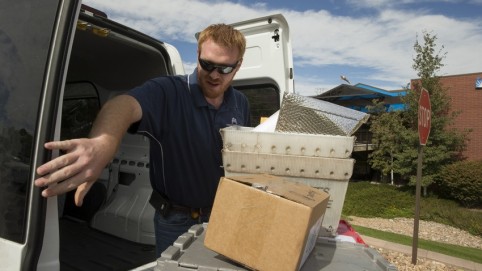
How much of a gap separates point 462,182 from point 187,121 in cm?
1675

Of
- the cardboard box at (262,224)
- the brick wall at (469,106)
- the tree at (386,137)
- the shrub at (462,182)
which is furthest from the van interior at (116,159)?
the brick wall at (469,106)

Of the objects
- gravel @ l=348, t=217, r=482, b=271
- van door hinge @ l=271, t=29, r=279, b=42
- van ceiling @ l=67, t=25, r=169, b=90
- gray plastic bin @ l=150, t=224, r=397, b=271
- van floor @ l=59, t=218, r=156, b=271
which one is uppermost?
van door hinge @ l=271, t=29, r=279, b=42

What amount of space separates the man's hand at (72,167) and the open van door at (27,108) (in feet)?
0.33

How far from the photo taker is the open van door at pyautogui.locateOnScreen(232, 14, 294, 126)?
3357 millimetres

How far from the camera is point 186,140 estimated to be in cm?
224

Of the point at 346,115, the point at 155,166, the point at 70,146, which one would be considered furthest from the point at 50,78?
the point at 346,115

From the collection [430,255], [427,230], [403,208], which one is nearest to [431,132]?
[403,208]

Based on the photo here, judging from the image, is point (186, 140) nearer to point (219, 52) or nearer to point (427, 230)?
point (219, 52)

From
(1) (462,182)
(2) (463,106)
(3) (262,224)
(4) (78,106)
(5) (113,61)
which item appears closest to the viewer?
(3) (262,224)

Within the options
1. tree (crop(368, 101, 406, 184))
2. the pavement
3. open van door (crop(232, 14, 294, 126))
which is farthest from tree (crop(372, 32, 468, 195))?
open van door (crop(232, 14, 294, 126))

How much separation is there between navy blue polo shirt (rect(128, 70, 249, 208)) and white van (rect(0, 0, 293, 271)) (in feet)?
1.99

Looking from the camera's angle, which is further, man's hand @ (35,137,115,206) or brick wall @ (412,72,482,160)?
brick wall @ (412,72,482,160)

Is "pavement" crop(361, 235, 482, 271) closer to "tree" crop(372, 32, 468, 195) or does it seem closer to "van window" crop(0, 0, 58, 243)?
"van window" crop(0, 0, 58, 243)

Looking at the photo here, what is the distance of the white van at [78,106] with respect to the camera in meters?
1.48
